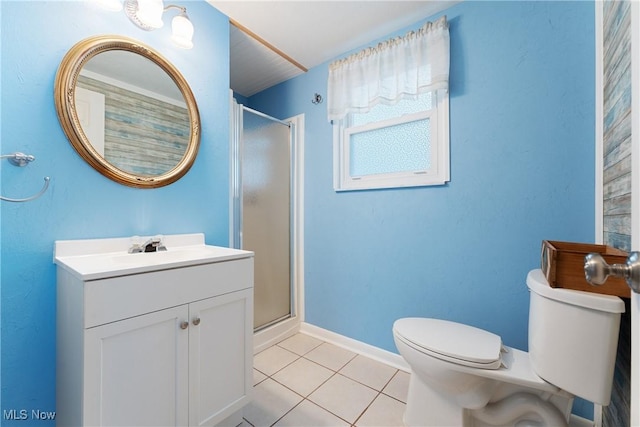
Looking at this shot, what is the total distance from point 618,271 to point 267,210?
1.87 meters

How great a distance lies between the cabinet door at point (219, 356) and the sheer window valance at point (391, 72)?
4.80 ft

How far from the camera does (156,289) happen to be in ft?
2.99

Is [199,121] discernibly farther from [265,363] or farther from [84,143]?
[265,363]

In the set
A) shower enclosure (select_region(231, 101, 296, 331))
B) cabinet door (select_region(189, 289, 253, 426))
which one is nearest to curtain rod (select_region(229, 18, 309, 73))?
shower enclosure (select_region(231, 101, 296, 331))

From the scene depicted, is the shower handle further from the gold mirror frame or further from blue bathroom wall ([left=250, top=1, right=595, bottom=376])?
the gold mirror frame

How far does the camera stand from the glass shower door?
74.4 inches

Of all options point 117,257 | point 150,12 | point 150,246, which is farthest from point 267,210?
point 150,12

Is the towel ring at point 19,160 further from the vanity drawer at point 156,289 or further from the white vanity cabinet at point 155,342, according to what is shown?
the vanity drawer at point 156,289

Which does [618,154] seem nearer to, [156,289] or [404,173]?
[404,173]

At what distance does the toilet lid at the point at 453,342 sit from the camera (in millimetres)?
969

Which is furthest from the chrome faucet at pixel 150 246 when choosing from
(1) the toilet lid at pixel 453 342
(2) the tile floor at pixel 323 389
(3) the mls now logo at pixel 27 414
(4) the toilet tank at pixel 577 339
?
(4) the toilet tank at pixel 577 339

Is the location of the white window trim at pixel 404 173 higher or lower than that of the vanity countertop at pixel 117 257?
higher

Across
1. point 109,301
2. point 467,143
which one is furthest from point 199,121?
point 467,143

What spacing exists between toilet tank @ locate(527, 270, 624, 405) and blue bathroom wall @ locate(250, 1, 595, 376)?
48cm
